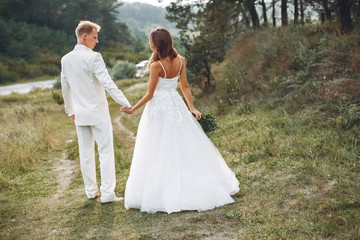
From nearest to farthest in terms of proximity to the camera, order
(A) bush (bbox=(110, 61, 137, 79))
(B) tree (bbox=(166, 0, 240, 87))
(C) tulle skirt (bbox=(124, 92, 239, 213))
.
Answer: (C) tulle skirt (bbox=(124, 92, 239, 213))
(B) tree (bbox=(166, 0, 240, 87))
(A) bush (bbox=(110, 61, 137, 79))

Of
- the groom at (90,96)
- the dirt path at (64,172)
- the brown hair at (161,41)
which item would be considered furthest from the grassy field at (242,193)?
the brown hair at (161,41)

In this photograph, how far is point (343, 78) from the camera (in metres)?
6.34

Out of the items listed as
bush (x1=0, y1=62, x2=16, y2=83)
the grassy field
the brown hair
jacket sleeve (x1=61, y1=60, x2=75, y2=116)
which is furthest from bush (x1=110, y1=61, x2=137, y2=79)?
the brown hair

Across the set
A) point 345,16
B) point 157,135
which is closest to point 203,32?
point 345,16

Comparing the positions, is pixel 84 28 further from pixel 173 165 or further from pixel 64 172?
pixel 64 172

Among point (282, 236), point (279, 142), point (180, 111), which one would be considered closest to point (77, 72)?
point (180, 111)

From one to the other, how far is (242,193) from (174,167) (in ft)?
3.44

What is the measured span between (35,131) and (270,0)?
43.9 feet

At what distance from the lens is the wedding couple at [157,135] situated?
12.1 feet

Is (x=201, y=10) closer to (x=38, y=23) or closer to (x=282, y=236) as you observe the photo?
(x=282, y=236)

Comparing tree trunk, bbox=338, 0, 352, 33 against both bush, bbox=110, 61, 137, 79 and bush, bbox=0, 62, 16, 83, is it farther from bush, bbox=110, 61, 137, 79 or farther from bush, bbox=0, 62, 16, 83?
bush, bbox=0, 62, 16, 83

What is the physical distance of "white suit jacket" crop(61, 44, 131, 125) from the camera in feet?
12.4

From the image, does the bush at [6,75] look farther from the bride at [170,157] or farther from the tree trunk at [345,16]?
the tree trunk at [345,16]

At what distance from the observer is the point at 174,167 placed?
3758 millimetres
